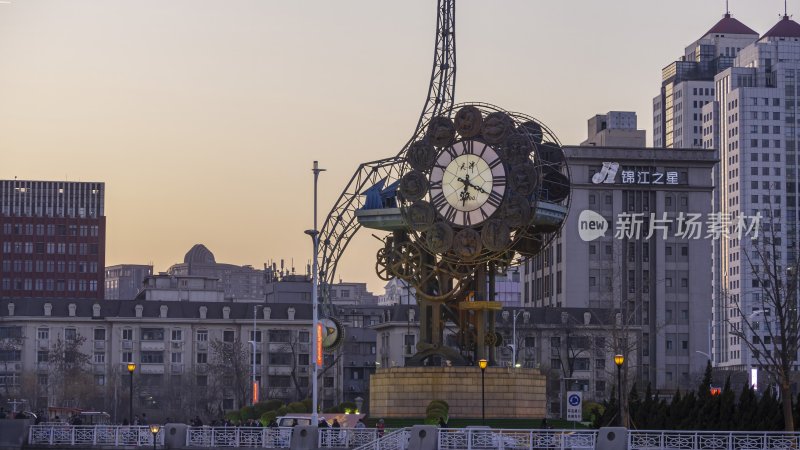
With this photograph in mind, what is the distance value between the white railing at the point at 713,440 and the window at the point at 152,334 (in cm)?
10942

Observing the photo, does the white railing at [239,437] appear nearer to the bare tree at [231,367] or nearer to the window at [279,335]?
the bare tree at [231,367]

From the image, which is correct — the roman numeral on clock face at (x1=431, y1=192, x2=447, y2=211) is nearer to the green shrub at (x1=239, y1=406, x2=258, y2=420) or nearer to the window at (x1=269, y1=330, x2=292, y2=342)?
the green shrub at (x1=239, y1=406, x2=258, y2=420)

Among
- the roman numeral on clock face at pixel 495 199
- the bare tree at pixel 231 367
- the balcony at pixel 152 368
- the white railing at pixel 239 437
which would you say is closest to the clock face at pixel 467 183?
the roman numeral on clock face at pixel 495 199

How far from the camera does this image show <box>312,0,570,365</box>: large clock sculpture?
86.1 m

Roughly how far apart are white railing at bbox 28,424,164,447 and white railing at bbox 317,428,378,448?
7891 mm

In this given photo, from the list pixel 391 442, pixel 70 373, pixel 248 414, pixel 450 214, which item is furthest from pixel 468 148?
pixel 70 373

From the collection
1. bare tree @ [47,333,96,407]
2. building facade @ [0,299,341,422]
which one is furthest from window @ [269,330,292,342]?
bare tree @ [47,333,96,407]

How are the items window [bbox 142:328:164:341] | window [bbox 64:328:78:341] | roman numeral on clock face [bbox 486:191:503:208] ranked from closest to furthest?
roman numeral on clock face [bbox 486:191:503:208] < window [bbox 64:328:78:341] < window [bbox 142:328:164:341]

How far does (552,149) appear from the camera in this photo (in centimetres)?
8950

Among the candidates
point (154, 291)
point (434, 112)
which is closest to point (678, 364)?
point (154, 291)

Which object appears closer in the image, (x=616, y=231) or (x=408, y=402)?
(x=408, y=402)

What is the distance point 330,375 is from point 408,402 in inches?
3330

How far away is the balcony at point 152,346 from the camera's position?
169m

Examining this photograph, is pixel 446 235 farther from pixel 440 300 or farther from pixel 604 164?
pixel 604 164
